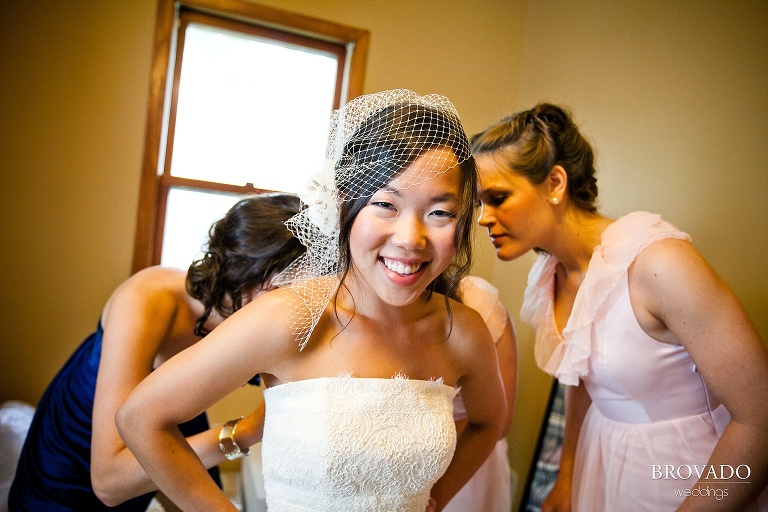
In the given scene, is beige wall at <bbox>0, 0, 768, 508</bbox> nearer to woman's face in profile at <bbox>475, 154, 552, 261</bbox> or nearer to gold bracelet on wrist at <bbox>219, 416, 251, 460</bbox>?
woman's face in profile at <bbox>475, 154, 552, 261</bbox>

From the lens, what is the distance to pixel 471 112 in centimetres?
329

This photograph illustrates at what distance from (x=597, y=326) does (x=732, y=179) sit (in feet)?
2.40

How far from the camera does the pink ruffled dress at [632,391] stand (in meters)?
1.46

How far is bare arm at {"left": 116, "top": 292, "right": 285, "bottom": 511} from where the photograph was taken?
3.54ft

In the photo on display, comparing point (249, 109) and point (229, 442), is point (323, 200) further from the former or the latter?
point (249, 109)

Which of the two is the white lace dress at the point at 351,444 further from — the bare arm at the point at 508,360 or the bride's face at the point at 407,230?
the bare arm at the point at 508,360

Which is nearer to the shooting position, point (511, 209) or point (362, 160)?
point (362, 160)

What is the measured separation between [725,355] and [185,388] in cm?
110

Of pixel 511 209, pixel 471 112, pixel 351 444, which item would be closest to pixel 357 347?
pixel 351 444

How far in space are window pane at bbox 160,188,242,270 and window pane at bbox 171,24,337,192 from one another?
0.10 m

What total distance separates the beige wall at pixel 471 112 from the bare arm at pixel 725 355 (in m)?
0.56

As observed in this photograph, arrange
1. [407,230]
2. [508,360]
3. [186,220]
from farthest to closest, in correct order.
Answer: [186,220] < [508,360] < [407,230]

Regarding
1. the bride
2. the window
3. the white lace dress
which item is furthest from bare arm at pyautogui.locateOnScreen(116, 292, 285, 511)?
the window

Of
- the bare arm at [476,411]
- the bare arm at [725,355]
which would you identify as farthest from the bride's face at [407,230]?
the bare arm at [725,355]
